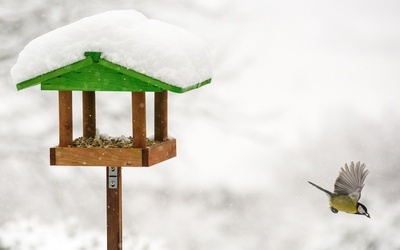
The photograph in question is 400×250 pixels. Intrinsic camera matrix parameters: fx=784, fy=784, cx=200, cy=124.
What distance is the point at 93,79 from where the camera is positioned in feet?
11.9

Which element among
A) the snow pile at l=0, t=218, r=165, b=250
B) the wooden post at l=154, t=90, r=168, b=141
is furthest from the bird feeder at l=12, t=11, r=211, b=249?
the snow pile at l=0, t=218, r=165, b=250

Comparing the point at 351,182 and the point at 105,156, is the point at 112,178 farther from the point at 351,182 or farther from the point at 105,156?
the point at 351,182

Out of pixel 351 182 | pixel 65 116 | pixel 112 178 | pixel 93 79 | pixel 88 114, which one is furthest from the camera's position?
pixel 351 182

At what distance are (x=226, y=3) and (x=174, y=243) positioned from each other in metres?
2.16

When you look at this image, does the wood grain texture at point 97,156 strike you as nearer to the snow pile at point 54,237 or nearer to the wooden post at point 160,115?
the wooden post at point 160,115

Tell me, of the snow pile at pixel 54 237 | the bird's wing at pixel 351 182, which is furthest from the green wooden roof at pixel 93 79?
the snow pile at pixel 54 237

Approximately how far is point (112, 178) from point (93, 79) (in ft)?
1.90

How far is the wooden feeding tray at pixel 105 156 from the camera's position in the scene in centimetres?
365

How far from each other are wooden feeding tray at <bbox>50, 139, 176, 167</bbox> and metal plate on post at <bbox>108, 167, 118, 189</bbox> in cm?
24

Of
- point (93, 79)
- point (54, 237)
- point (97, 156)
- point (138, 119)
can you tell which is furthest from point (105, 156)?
point (54, 237)

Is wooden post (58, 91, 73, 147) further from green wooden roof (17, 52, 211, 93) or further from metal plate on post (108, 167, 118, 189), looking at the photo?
metal plate on post (108, 167, 118, 189)

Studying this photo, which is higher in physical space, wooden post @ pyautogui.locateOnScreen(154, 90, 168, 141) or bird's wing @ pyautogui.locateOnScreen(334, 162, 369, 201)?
wooden post @ pyautogui.locateOnScreen(154, 90, 168, 141)

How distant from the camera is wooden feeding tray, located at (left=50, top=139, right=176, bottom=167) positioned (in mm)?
3652

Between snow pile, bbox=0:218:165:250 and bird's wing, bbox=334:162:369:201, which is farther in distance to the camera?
snow pile, bbox=0:218:165:250
